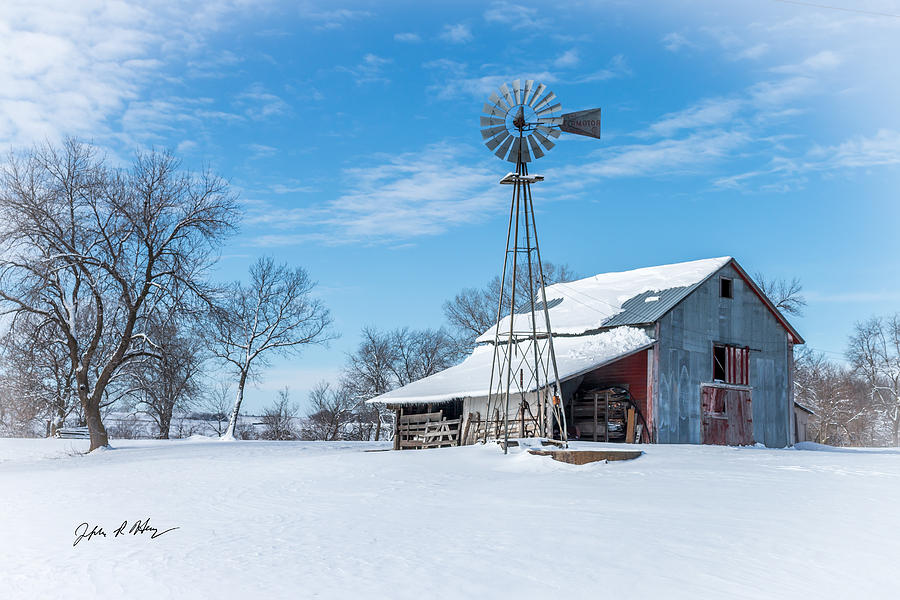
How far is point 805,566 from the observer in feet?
27.7

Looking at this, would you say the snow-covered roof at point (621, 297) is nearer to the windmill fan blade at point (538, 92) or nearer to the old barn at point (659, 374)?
the old barn at point (659, 374)

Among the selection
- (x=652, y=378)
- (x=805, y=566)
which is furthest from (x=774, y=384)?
(x=805, y=566)

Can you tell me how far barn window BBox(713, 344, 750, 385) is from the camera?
27.8 metres

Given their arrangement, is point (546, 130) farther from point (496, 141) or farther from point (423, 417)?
point (423, 417)

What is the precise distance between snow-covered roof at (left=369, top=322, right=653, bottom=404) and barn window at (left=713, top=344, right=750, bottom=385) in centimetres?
392

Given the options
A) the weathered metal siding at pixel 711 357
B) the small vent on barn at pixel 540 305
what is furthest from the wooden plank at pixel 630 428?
the small vent on barn at pixel 540 305

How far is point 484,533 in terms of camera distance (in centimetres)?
1012

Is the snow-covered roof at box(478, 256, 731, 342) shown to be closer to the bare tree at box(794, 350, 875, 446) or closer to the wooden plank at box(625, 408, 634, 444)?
the wooden plank at box(625, 408, 634, 444)

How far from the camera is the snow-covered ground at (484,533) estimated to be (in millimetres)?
8109

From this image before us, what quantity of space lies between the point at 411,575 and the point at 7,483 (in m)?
15.4

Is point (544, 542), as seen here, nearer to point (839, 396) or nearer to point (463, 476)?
point (463, 476)

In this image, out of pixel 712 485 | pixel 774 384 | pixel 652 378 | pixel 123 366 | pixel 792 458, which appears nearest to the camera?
pixel 712 485
